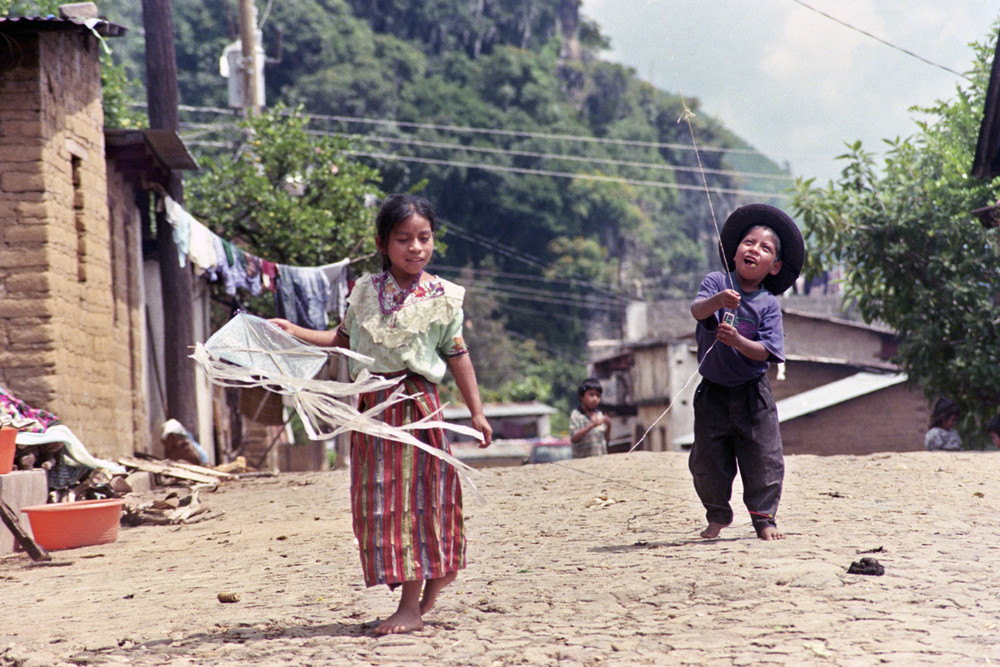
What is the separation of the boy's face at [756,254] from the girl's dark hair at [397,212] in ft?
5.85

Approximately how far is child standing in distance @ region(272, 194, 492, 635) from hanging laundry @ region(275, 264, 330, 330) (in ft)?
40.1

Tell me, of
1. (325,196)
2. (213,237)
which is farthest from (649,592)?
(325,196)

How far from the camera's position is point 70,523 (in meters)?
7.40

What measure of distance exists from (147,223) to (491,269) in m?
39.9

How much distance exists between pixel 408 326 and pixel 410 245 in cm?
32

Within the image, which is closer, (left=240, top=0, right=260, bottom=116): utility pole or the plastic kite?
the plastic kite

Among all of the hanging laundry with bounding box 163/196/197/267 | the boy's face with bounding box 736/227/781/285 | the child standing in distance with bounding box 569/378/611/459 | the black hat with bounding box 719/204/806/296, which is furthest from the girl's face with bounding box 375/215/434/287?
the hanging laundry with bounding box 163/196/197/267

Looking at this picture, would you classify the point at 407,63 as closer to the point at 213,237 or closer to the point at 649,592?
the point at 213,237

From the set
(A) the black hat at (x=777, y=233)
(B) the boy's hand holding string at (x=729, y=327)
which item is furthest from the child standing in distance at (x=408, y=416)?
(A) the black hat at (x=777, y=233)

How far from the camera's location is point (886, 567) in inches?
172

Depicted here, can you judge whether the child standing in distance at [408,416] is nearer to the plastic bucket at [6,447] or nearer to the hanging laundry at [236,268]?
the plastic bucket at [6,447]

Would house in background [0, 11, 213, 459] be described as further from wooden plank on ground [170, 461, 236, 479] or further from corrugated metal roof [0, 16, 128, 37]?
wooden plank on ground [170, 461, 236, 479]

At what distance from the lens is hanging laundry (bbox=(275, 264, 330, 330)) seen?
635 inches

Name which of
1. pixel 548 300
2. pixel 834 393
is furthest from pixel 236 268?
pixel 548 300
